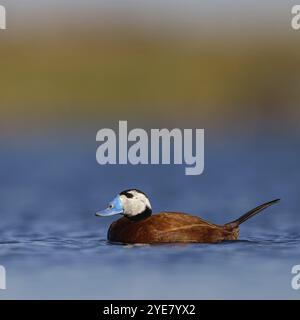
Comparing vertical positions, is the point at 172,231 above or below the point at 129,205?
below

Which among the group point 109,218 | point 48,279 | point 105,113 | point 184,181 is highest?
point 105,113

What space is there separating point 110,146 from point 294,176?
5.71 meters

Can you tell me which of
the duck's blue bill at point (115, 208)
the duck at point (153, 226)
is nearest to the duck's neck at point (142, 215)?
the duck at point (153, 226)

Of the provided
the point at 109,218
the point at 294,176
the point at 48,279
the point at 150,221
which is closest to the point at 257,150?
the point at 294,176

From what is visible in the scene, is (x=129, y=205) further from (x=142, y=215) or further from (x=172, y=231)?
(x=172, y=231)

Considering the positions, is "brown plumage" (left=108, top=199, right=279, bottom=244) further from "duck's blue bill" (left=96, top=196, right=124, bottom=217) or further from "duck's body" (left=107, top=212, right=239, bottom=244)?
"duck's blue bill" (left=96, top=196, right=124, bottom=217)

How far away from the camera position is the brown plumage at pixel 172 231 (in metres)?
9.27

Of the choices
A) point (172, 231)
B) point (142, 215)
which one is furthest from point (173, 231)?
point (142, 215)

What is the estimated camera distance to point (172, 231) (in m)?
9.27

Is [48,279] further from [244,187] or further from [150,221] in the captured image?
[244,187]

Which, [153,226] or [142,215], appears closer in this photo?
[153,226]

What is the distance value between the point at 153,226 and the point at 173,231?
0.17m

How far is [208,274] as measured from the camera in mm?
8500

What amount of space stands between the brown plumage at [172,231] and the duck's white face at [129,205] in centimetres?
6
